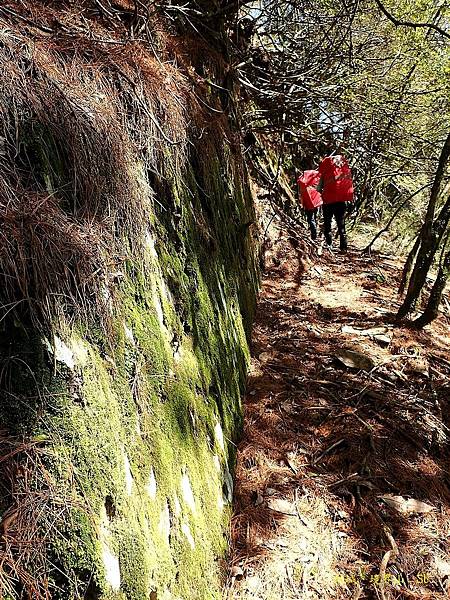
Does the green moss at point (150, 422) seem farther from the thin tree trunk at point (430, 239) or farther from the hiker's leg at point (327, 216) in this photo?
the hiker's leg at point (327, 216)

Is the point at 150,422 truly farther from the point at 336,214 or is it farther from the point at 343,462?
the point at 336,214

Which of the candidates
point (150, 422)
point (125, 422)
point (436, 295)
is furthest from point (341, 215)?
point (125, 422)

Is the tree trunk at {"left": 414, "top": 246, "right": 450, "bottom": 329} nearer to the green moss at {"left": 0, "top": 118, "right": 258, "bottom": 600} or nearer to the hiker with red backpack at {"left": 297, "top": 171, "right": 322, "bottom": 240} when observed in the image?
the green moss at {"left": 0, "top": 118, "right": 258, "bottom": 600}

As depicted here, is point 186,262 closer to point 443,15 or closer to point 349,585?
point 349,585

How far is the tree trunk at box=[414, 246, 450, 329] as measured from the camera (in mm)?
Result: 5691

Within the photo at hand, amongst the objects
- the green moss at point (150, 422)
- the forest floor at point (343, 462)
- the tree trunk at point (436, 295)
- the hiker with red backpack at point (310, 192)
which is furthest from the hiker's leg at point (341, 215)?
the green moss at point (150, 422)

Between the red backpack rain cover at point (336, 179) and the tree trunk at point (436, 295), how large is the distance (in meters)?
3.25

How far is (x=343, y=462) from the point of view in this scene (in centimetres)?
375

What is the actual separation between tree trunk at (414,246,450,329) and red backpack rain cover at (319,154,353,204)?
325 cm

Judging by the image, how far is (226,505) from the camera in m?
2.96

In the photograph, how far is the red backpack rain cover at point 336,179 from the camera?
8523mm

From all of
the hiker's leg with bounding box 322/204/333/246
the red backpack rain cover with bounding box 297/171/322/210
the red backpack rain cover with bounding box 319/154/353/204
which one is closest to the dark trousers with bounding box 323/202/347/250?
the hiker's leg with bounding box 322/204/333/246

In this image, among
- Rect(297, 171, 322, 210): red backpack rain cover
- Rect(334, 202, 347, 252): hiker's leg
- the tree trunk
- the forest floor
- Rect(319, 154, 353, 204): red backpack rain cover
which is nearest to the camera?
the forest floor

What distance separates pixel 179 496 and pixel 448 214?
192 inches
